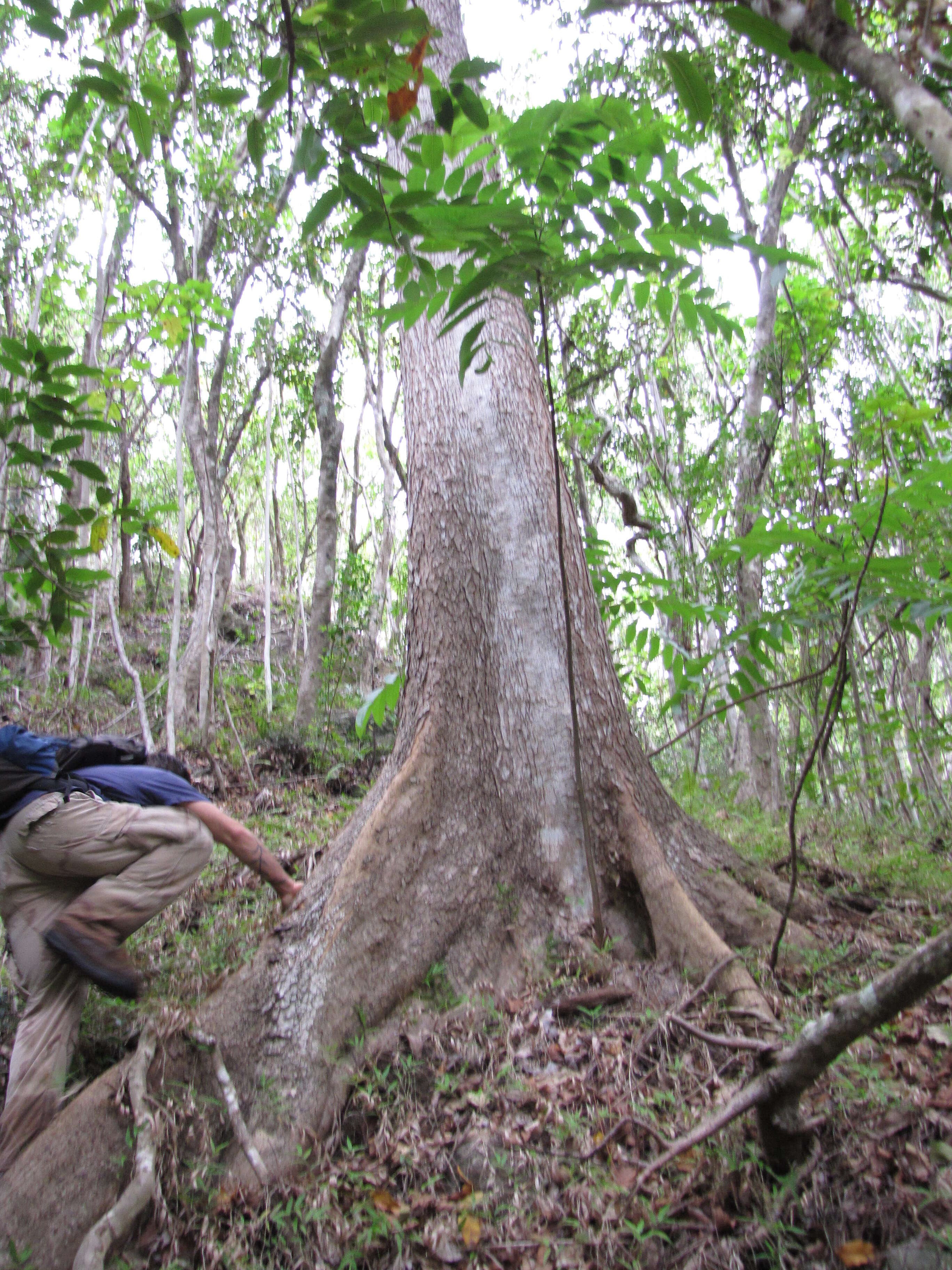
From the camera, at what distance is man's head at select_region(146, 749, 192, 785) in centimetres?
385

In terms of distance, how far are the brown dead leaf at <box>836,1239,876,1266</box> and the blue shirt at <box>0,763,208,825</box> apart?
9.60ft

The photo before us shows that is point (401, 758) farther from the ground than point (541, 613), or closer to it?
closer to it

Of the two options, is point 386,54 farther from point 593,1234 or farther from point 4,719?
point 4,719

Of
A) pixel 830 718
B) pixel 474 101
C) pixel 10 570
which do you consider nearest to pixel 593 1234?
pixel 830 718

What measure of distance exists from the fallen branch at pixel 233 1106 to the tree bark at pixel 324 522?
490cm

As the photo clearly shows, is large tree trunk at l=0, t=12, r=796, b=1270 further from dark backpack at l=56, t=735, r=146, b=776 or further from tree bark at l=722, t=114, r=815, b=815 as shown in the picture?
tree bark at l=722, t=114, r=815, b=815

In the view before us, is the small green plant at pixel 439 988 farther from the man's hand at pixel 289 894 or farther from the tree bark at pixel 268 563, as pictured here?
the tree bark at pixel 268 563

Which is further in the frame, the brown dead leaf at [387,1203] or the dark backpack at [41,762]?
the dark backpack at [41,762]

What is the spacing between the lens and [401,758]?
11.4 ft

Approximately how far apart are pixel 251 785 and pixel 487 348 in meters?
4.12

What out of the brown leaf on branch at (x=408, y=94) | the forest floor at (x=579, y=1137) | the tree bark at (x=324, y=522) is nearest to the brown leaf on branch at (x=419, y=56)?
the brown leaf on branch at (x=408, y=94)

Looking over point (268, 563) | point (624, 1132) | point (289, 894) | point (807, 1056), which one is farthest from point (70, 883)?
point (268, 563)

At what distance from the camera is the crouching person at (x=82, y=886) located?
2.84m

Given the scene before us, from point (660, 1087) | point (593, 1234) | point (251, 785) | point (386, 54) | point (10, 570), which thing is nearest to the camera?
point (386, 54)
